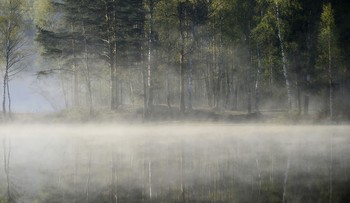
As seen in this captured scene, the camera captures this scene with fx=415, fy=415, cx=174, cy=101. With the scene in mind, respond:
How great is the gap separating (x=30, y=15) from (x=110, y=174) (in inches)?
1710

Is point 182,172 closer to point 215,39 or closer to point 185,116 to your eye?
point 185,116

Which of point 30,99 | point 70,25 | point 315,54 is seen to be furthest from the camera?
point 30,99

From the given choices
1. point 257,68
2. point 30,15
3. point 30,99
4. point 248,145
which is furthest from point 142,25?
point 30,99

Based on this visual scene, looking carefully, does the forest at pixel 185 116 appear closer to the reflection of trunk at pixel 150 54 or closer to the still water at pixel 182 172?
the still water at pixel 182 172

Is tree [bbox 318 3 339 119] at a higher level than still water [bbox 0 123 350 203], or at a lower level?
higher

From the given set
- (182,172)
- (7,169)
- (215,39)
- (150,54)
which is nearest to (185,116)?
(150,54)

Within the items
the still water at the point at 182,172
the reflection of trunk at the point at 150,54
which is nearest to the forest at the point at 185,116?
the still water at the point at 182,172

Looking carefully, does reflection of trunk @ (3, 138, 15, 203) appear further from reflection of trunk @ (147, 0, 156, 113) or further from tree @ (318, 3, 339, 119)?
tree @ (318, 3, 339, 119)

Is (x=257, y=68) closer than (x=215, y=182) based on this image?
No

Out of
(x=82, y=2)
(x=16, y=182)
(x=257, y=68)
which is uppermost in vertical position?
(x=82, y=2)

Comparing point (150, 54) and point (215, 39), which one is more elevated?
point (215, 39)

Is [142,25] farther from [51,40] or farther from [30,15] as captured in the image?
[30,15]

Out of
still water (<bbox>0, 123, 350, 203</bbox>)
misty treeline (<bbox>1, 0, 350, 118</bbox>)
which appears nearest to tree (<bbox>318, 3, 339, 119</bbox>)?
misty treeline (<bbox>1, 0, 350, 118</bbox>)

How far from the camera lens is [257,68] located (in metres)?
42.9
